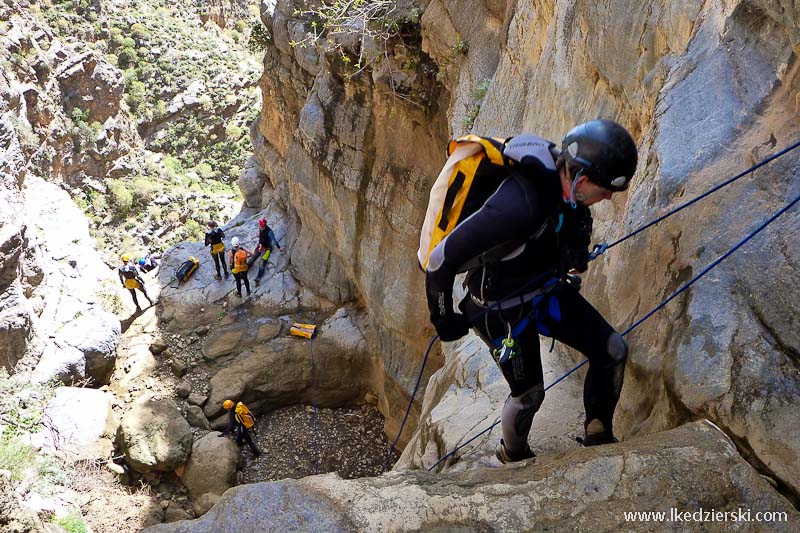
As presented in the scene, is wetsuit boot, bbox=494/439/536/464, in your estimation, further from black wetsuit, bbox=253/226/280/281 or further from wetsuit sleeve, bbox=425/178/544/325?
black wetsuit, bbox=253/226/280/281

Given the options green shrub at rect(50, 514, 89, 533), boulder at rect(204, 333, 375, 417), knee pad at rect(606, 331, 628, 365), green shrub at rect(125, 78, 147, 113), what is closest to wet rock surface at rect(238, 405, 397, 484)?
boulder at rect(204, 333, 375, 417)

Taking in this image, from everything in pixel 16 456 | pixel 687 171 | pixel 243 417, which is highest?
pixel 687 171

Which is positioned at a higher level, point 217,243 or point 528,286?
point 528,286

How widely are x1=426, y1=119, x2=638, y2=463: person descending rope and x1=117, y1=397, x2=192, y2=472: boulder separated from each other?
9.42 metres

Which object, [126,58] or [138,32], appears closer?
[126,58]

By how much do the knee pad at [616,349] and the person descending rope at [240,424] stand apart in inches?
394

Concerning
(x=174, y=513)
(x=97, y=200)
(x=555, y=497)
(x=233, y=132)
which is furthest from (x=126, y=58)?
(x=555, y=497)

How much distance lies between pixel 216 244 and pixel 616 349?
45.1 feet

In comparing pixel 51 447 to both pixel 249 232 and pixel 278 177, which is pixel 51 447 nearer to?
pixel 249 232

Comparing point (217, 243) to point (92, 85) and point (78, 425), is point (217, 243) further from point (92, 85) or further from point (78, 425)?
point (92, 85)

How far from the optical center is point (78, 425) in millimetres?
10695

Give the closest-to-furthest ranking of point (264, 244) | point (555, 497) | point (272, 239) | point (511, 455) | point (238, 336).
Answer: point (555, 497) < point (511, 455) < point (238, 336) < point (264, 244) < point (272, 239)

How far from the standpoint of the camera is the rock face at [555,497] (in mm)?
2227

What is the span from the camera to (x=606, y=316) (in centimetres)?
366
